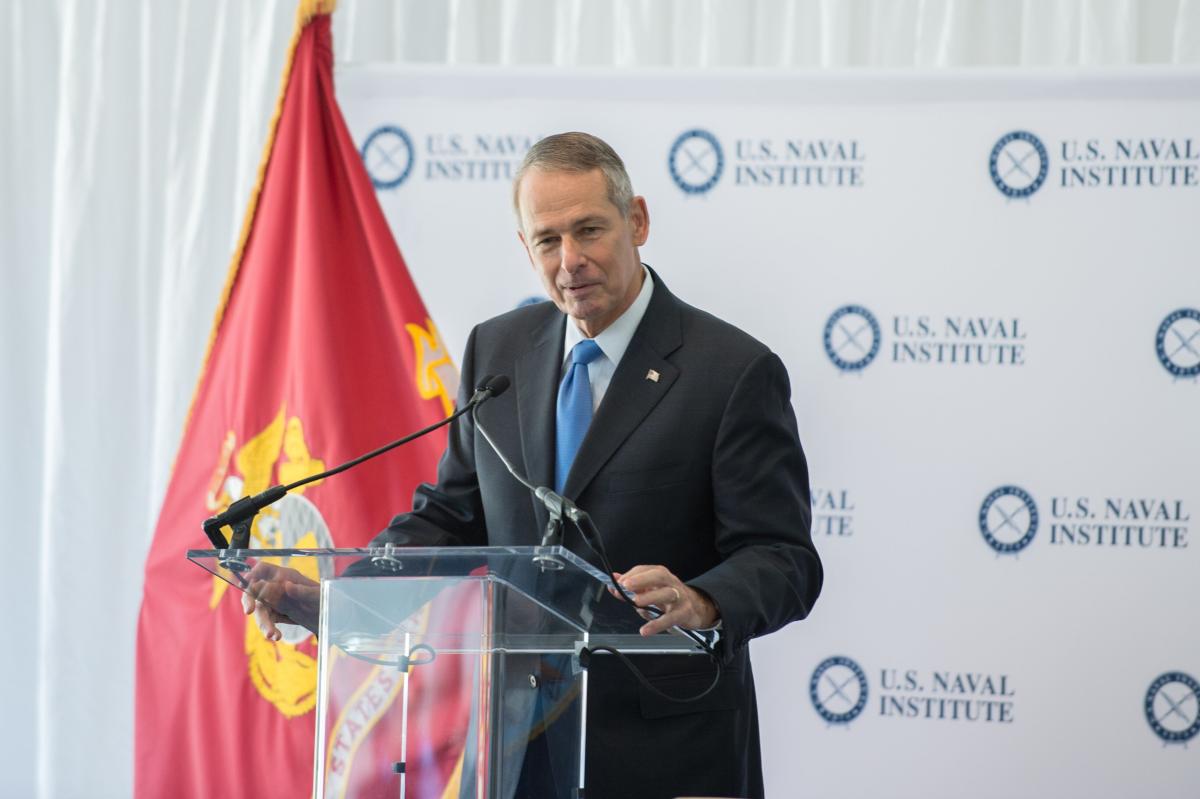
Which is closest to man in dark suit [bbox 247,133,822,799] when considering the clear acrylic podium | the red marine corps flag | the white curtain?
Result: the clear acrylic podium

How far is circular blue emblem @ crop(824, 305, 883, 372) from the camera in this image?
339cm

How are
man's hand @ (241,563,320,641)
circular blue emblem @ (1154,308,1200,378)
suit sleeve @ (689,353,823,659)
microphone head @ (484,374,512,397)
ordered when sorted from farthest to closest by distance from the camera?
1. circular blue emblem @ (1154,308,1200,378)
2. suit sleeve @ (689,353,823,659)
3. microphone head @ (484,374,512,397)
4. man's hand @ (241,563,320,641)

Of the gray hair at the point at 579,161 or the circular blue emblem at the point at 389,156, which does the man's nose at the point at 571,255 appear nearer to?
the gray hair at the point at 579,161

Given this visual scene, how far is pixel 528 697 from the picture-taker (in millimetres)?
1638

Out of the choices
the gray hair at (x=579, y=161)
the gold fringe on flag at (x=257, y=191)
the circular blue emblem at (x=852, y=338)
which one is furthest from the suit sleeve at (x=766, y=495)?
the gold fringe on flag at (x=257, y=191)

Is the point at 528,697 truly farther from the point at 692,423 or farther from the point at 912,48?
the point at 912,48

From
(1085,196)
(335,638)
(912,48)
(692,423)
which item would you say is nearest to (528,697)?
(335,638)

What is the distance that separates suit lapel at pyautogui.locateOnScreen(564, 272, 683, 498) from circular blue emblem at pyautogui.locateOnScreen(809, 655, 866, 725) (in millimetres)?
1505

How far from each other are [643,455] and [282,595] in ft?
2.18

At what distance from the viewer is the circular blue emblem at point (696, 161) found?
345 cm

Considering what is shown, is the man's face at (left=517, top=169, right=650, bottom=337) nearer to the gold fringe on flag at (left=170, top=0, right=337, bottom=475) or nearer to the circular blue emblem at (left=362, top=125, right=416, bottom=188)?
the circular blue emblem at (left=362, top=125, right=416, bottom=188)

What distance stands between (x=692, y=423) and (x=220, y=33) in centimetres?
267

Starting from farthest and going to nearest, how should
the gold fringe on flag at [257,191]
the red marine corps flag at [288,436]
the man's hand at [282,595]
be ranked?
the gold fringe on flag at [257,191]
the red marine corps flag at [288,436]
the man's hand at [282,595]

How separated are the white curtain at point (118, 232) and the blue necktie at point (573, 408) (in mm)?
1894
